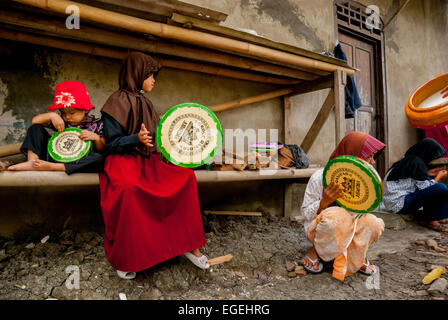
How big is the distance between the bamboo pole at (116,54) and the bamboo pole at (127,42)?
0.18 metres

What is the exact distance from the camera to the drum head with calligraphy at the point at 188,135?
6.12 ft

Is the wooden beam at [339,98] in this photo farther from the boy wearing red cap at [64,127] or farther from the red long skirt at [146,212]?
the boy wearing red cap at [64,127]

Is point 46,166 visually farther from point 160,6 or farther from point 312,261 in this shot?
point 312,261

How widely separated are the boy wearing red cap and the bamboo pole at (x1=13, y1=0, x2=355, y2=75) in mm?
592

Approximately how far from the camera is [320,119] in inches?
148

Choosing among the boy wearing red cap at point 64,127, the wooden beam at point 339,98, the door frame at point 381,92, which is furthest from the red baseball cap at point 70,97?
the door frame at point 381,92

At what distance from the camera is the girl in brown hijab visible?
1.76 metres

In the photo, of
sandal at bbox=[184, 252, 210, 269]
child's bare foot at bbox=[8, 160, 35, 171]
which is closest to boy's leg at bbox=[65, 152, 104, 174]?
child's bare foot at bbox=[8, 160, 35, 171]

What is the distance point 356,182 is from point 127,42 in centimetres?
225

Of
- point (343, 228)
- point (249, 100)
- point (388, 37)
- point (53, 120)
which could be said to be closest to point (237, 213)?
point (249, 100)

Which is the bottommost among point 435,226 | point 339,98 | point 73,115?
point 435,226

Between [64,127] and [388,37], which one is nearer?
[64,127]

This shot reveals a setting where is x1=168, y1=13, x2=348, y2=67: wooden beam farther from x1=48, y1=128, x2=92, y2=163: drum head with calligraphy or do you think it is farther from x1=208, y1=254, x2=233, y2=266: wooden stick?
x1=208, y1=254, x2=233, y2=266: wooden stick
